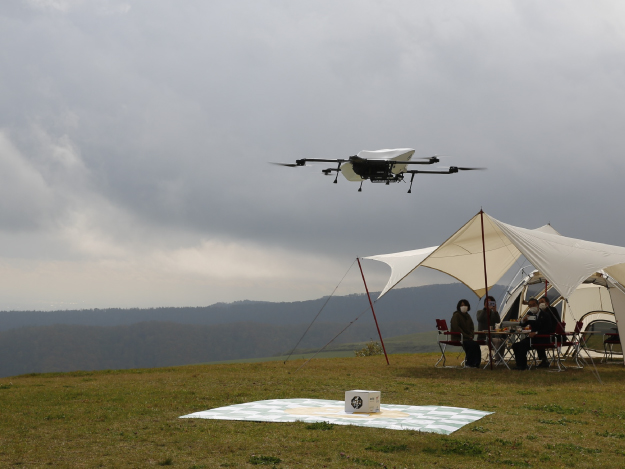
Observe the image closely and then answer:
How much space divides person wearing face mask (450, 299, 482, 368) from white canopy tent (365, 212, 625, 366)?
92cm

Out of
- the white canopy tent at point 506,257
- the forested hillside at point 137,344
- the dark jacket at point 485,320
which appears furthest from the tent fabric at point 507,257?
the forested hillside at point 137,344

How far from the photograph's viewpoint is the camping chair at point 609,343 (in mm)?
13750

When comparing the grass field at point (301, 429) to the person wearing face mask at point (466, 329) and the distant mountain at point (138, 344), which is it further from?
the distant mountain at point (138, 344)

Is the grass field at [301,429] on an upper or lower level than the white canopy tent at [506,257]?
lower

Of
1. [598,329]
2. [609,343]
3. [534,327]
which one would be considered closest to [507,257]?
[609,343]

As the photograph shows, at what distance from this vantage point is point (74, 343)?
14738 centimetres

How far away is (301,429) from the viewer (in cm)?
560

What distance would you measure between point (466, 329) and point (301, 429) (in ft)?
22.3

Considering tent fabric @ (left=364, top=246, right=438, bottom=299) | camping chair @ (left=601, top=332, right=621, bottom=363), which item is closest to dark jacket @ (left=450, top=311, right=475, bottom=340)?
tent fabric @ (left=364, top=246, right=438, bottom=299)

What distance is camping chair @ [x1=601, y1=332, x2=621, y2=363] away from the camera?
13.8 m

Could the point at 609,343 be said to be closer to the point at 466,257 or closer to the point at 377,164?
the point at 466,257

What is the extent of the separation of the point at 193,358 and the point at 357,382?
150787 mm

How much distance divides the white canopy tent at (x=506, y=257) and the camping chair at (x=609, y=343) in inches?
41.1

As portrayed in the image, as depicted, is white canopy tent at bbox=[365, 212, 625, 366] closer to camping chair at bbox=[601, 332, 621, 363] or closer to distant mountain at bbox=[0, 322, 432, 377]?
camping chair at bbox=[601, 332, 621, 363]
